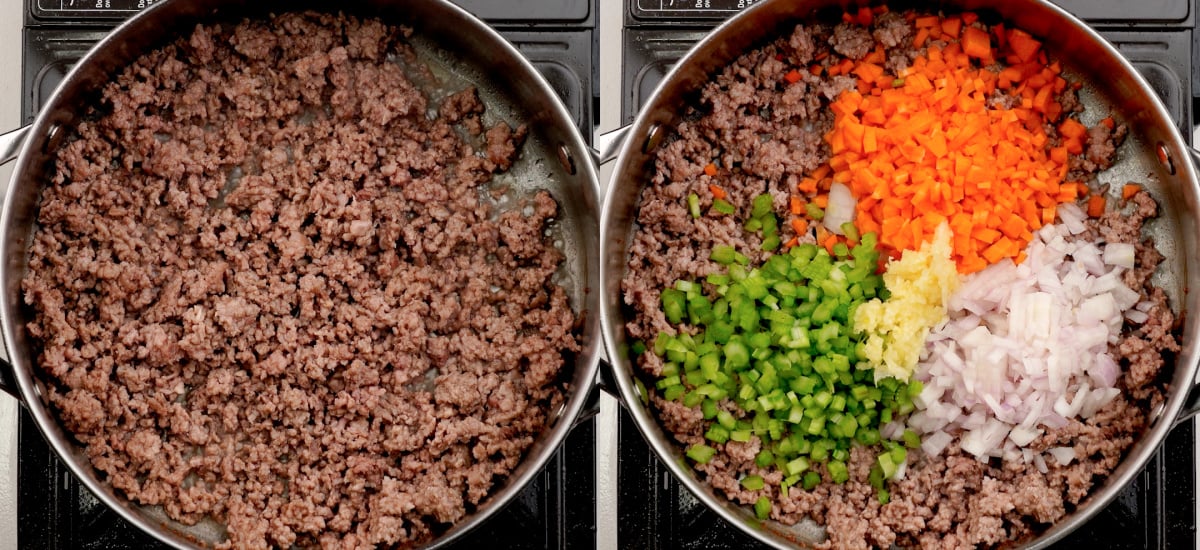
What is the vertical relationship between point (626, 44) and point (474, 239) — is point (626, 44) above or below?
above

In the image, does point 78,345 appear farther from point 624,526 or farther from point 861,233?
point 861,233

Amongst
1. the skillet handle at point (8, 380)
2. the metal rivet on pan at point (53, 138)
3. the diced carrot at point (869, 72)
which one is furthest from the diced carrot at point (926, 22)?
the skillet handle at point (8, 380)

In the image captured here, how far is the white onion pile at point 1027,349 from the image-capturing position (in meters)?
1.68

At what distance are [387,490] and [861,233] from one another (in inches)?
37.9

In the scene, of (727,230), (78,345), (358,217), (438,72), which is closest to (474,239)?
(358,217)

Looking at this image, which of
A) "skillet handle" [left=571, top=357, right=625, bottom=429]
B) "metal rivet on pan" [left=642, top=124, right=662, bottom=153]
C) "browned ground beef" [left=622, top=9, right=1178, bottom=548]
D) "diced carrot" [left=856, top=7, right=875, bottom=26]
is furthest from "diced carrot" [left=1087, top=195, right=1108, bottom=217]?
"skillet handle" [left=571, top=357, right=625, bottom=429]

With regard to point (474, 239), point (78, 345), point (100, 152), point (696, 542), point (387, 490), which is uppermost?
point (100, 152)

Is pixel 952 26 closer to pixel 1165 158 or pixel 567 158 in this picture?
pixel 1165 158

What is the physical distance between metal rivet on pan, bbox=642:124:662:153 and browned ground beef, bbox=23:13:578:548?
8.2 inches

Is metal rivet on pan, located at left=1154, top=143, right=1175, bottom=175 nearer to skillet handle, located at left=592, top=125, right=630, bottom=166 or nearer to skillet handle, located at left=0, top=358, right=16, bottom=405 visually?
skillet handle, located at left=592, top=125, right=630, bottom=166

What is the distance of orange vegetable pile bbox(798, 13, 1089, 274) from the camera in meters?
1.68

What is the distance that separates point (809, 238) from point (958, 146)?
0.30 metres

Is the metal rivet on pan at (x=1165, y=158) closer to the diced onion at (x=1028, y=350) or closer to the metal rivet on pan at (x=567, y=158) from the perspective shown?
the diced onion at (x=1028, y=350)

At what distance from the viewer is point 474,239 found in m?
1.78
